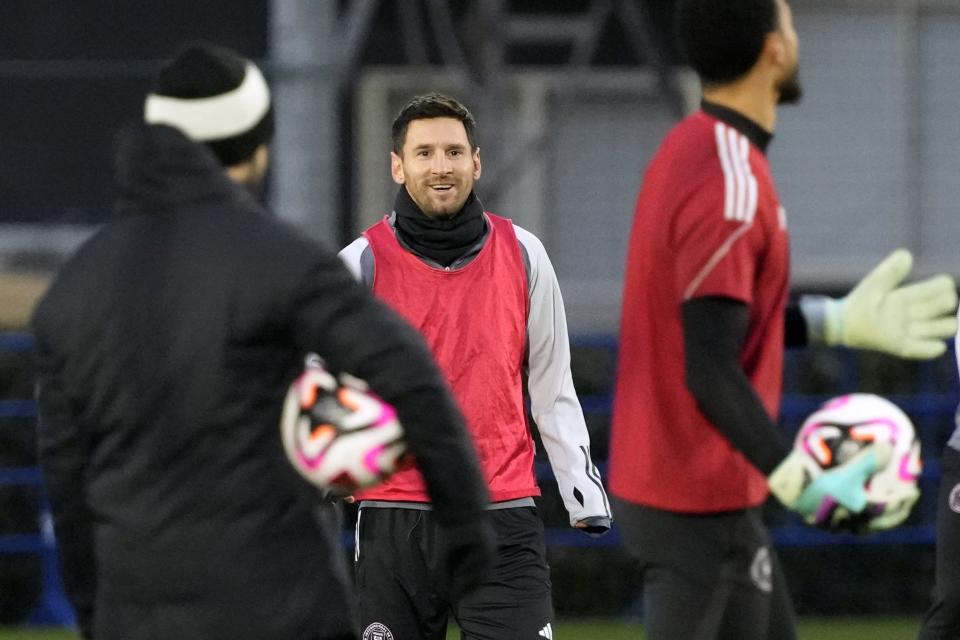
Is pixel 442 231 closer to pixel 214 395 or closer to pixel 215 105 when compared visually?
pixel 215 105

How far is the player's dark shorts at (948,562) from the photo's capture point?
6379mm

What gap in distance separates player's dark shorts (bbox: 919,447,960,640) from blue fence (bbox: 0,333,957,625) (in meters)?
4.10

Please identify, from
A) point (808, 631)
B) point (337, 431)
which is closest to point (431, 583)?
point (337, 431)

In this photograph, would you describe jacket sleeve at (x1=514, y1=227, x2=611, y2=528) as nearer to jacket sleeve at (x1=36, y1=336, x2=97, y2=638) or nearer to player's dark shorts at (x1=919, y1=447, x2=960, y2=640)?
player's dark shorts at (x1=919, y1=447, x2=960, y2=640)

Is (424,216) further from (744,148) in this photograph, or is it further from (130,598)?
(130,598)

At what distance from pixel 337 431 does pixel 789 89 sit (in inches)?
48.6

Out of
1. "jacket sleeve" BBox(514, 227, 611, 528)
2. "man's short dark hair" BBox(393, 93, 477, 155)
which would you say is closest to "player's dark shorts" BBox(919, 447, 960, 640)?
"jacket sleeve" BBox(514, 227, 611, 528)

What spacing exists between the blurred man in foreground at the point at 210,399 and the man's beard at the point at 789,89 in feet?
3.35

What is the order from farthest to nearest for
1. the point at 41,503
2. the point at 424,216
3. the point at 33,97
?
the point at 33,97
the point at 41,503
the point at 424,216

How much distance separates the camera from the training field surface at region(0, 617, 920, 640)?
34.1 feet

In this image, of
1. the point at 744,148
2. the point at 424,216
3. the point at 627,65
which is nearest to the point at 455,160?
the point at 424,216

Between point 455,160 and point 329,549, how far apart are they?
90.4 inches

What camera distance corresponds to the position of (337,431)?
156 inches

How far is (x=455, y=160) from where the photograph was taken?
6090mm
